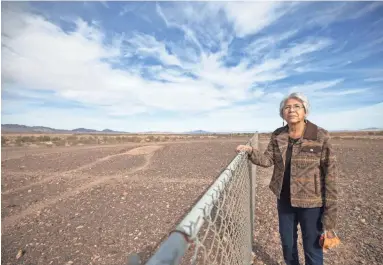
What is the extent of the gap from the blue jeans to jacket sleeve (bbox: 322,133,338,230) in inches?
5.7

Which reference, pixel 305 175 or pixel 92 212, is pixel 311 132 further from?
pixel 92 212

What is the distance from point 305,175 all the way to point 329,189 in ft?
0.86

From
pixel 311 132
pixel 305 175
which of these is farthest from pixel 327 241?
pixel 311 132

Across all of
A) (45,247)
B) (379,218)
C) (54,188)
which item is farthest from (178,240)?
(54,188)

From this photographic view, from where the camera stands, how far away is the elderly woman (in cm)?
269

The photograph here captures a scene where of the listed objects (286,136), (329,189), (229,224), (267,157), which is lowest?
(229,224)

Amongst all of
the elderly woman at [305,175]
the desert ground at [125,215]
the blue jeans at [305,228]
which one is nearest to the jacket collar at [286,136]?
the elderly woman at [305,175]

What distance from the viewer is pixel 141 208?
727 centimetres

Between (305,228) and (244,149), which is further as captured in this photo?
(244,149)

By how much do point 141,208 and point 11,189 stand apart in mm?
6281

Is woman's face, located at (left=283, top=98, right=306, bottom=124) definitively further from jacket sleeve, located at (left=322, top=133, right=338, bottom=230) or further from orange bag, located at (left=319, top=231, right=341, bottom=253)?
orange bag, located at (left=319, top=231, right=341, bottom=253)

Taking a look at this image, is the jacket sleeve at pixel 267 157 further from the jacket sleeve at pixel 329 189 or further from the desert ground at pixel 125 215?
the desert ground at pixel 125 215

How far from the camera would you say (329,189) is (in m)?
2.69

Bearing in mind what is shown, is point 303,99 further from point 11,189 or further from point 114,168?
point 114,168
